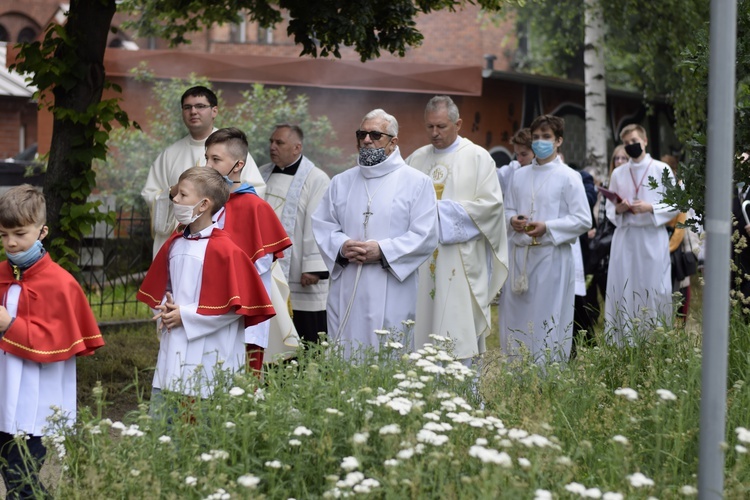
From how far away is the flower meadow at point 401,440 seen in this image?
371cm

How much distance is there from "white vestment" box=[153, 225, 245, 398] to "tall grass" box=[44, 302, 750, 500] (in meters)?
0.39

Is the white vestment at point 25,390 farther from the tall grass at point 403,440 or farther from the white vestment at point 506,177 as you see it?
the white vestment at point 506,177

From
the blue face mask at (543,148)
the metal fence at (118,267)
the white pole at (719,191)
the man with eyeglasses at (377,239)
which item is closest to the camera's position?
the white pole at (719,191)

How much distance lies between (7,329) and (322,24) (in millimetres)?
4302

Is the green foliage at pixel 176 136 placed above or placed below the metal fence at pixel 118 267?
above

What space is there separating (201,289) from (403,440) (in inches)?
74.7

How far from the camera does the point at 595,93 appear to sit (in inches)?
692

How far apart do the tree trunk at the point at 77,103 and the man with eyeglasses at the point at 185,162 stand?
1.94 ft

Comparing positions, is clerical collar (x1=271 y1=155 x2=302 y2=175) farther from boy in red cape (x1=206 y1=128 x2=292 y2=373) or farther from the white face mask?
the white face mask

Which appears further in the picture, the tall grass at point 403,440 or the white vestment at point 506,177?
the white vestment at point 506,177

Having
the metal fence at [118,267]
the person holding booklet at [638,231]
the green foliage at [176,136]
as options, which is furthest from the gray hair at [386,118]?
the green foliage at [176,136]

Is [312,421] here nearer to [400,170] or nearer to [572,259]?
[400,170]

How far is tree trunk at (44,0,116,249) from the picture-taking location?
26.6ft

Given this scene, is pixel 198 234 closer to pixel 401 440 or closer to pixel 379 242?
pixel 379 242
